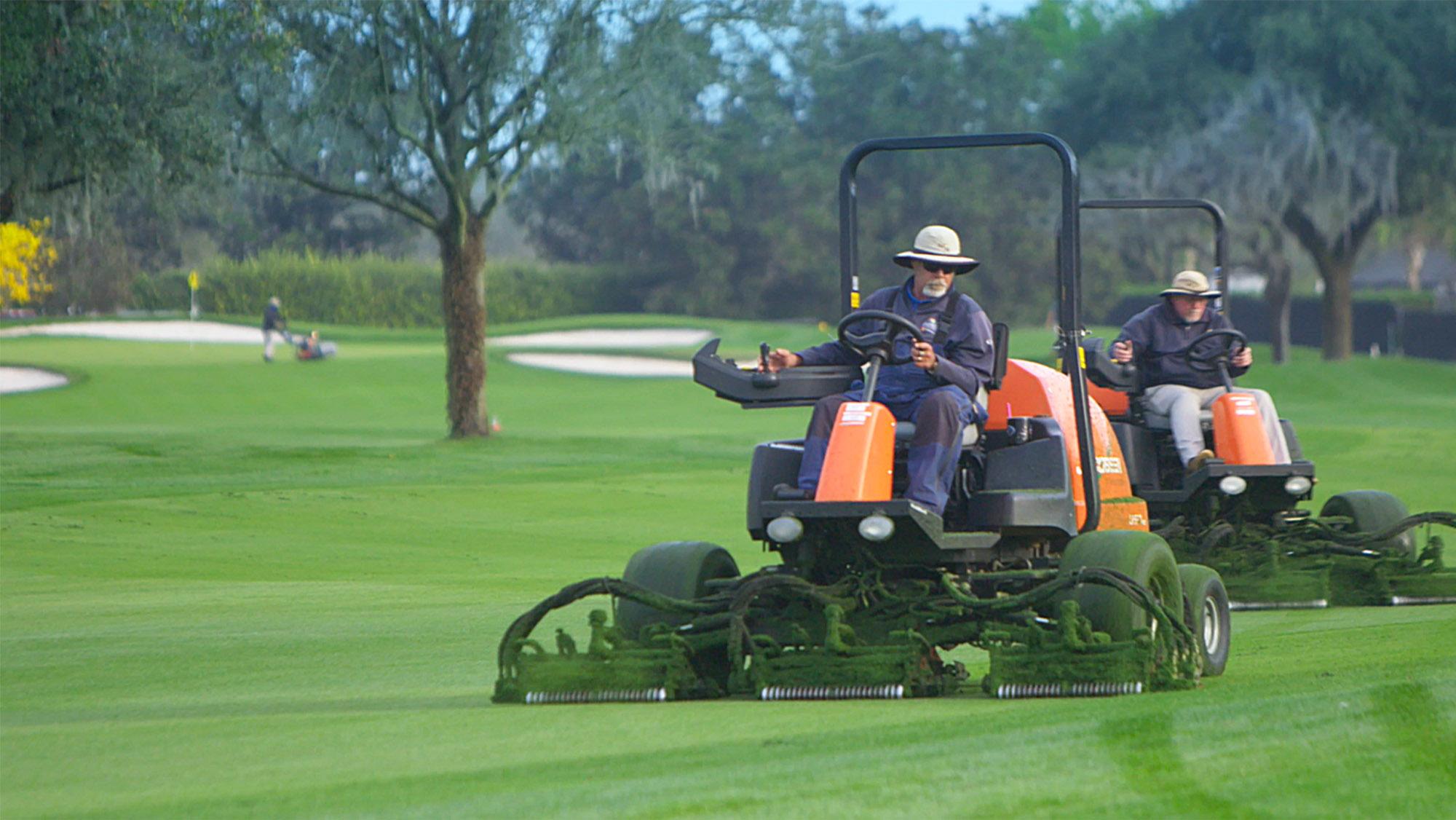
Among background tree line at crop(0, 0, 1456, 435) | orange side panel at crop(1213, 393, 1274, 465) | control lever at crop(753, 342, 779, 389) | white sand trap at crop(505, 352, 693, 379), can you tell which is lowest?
white sand trap at crop(505, 352, 693, 379)

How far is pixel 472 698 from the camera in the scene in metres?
7.86

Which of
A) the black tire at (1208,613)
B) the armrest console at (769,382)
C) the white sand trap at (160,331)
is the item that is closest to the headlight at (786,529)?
the armrest console at (769,382)

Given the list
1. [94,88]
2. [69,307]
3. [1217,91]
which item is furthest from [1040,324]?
[94,88]

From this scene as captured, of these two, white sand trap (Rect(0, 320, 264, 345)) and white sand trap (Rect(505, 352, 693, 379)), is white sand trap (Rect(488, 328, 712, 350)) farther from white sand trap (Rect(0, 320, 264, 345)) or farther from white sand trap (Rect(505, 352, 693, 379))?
white sand trap (Rect(0, 320, 264, 345))

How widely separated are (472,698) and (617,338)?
1636 inches

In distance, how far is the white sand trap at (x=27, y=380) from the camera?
34688mm

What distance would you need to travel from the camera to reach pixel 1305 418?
31953mm

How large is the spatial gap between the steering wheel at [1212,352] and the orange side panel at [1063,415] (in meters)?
3.07

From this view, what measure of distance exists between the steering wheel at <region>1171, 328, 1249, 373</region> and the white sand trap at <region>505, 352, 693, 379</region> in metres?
29.0

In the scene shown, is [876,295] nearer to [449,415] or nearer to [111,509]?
[111,509]

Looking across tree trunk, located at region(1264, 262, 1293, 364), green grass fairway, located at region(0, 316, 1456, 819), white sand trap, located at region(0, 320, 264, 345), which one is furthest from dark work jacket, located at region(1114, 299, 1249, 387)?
tree trunk, located at region(1264, 262, 1293, 364)

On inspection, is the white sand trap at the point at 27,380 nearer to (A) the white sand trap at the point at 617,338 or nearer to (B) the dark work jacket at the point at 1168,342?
(A) the white sand trap at the point at 617,338

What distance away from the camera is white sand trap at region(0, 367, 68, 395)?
34688 mm

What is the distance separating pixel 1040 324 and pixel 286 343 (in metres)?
31.5
